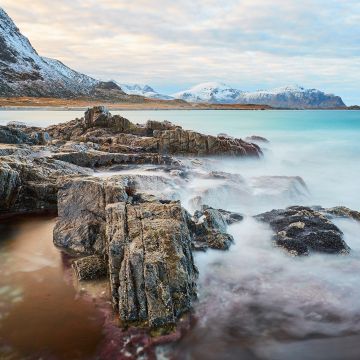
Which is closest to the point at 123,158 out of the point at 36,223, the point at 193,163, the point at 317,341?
the point at 193,163

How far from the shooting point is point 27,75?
162m

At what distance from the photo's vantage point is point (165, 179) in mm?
20688

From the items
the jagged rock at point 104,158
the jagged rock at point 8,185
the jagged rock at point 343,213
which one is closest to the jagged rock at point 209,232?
the jagged rock at point 343,213

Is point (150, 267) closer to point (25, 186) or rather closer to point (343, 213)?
point (343, 213)

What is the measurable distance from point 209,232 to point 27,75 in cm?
16601

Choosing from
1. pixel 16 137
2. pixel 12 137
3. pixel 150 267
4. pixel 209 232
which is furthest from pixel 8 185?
pixel 16 137

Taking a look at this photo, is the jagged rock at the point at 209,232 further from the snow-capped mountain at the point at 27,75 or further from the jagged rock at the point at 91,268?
the snow-capped mountain at the point at 27,75

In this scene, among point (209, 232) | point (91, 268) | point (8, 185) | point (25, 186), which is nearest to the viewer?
point (91, 268)

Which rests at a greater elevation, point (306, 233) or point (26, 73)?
point (26, 73)

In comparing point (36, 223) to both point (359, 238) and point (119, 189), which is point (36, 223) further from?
point (359, 238)

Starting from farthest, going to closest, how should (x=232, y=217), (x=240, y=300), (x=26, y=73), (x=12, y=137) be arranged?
(x=26, y=73)
(x=12, y=137)
(x=232, y=217)
(x=240, y=300)

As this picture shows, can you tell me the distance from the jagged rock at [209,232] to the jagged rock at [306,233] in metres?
1.85

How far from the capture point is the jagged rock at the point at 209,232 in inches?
537

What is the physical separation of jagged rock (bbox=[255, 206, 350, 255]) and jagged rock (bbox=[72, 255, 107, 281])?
5.94 metres
